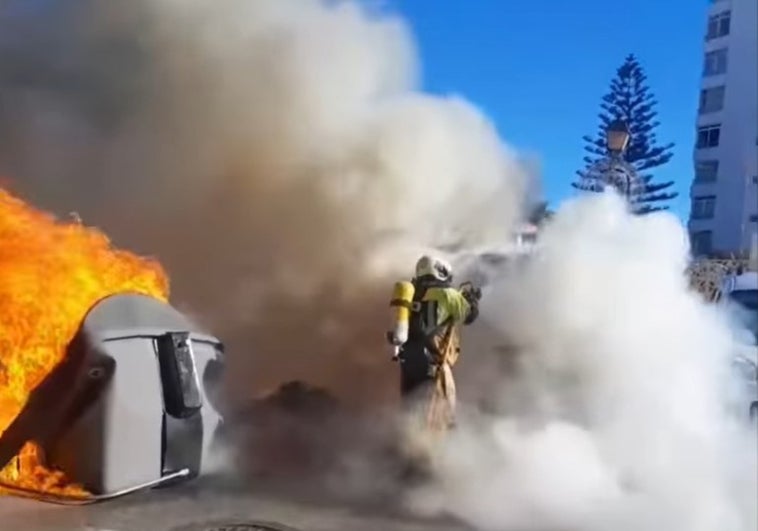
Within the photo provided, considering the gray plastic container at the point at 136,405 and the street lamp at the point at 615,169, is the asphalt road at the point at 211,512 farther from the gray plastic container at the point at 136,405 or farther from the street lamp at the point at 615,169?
the street lamp at the point at 615,169

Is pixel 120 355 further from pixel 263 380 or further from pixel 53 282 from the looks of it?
pixel 263 380

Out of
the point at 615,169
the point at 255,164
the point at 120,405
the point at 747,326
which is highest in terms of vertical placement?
the point at 615,169

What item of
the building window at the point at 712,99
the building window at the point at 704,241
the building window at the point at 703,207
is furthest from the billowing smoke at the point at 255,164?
the building window at the point at 703,207

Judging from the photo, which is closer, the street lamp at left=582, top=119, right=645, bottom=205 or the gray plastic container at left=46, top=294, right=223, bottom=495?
the gray plastic container at left=46, top=294, right=223, bottom=495

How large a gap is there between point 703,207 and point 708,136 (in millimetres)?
1991

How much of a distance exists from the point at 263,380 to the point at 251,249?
3.94ft

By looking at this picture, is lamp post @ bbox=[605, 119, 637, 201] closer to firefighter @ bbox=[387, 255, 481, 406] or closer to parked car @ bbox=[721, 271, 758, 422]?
parked car @ bbox=[721, 271, 758, 422]

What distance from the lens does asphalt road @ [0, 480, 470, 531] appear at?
14.3 feet

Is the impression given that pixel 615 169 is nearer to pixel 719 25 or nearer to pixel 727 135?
pixel 727 135

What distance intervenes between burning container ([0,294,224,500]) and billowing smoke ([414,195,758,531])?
155 cm

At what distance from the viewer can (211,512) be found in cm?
475

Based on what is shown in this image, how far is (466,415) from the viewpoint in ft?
19.3

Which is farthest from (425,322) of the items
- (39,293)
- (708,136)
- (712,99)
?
(708,136)

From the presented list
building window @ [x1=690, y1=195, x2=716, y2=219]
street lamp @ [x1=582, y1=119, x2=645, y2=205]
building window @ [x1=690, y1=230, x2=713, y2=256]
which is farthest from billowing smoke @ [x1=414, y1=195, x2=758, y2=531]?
building window @ [x1=690, y1=195, x2=716, y2=219]
